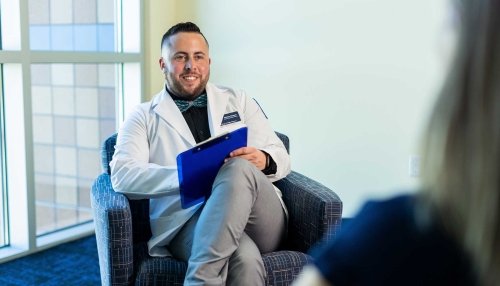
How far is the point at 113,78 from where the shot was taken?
3.65 meters

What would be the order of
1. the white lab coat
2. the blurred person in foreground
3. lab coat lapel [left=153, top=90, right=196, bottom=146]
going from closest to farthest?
the blurred person in foreground
the white lab coat
lab coat lapel [left=153, top=90, right=196, bottom=146]

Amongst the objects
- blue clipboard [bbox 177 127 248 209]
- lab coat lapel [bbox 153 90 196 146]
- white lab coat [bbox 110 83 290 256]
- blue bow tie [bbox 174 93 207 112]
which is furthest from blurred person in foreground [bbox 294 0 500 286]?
blue bow tie [bbox 174 93 207 112]

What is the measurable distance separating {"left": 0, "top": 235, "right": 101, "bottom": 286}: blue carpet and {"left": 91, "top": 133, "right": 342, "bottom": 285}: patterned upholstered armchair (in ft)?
2.50

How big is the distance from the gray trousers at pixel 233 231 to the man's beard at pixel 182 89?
510 millimetres

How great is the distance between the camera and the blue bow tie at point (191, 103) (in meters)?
2.30

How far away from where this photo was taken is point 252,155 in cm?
207

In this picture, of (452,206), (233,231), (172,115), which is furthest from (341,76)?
(452,206)

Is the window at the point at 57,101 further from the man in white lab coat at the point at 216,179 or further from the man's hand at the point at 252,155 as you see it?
the man's hand at the point at 252,155

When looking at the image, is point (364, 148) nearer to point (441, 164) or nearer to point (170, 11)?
point (170, 11)

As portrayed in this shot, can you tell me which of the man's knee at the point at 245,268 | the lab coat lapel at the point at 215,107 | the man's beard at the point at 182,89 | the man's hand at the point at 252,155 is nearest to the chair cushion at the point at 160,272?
the man's knee at the point at 245,268

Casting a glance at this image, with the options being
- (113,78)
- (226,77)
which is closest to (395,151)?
(226,77)

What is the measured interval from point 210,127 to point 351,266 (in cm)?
176

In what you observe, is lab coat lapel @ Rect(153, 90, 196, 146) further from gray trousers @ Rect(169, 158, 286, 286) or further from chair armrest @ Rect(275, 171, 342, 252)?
chair armrest @ Rect(275, 171, 342, 252)

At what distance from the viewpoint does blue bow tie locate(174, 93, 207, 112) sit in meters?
2.30
